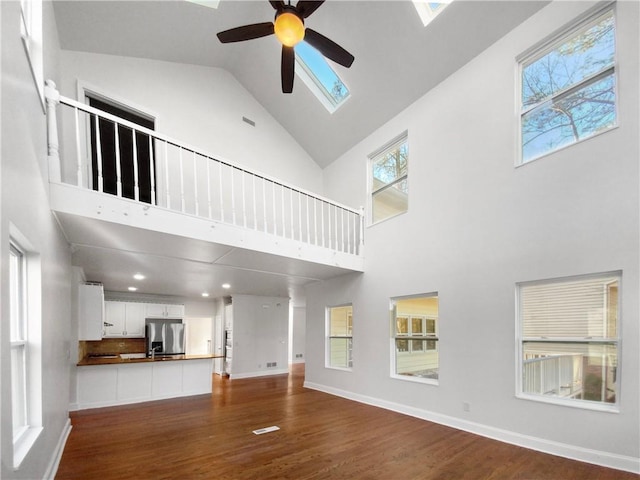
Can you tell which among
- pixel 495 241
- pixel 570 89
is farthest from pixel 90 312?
pixel 570 89

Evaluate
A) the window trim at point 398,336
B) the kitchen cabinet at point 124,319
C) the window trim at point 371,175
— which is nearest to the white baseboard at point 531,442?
the window trim at point 398,336

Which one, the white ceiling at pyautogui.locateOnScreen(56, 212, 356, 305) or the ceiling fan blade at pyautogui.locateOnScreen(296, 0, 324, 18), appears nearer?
the ceiling fan blade at pyautogui.locateOnScreen(296, 0, 324, 18)

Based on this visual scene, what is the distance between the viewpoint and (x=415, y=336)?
17.3 feet

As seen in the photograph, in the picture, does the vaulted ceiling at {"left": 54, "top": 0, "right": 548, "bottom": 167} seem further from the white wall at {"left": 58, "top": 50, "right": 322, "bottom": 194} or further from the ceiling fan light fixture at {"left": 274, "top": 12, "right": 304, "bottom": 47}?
the ceiling fan light fixture at {"left": 274, "top": 12, "right": 304, "bottom": 47}

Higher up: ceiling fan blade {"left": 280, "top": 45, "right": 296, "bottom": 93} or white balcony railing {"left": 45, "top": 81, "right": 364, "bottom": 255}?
ceiling fan blade {"left": 280, "top": 45, "right": 296, "bottom": 93}

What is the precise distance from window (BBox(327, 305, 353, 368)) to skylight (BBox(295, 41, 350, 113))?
4085 mm

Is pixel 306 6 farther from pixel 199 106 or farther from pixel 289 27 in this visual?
pixel 199 106

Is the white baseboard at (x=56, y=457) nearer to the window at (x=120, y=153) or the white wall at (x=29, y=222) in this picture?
the white wall at (x=29, y=222)

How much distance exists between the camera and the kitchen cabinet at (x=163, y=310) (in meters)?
9.07

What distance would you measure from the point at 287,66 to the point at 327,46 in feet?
1.67

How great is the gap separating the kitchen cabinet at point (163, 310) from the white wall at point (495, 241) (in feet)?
18.7

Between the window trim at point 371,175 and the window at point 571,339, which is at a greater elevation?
the window trim at point 371,175

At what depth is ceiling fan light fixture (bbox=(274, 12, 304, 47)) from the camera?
3.19m

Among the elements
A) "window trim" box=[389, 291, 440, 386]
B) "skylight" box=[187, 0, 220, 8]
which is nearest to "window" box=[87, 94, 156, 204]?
"skylight" box=[187, 0, 220, 8]
